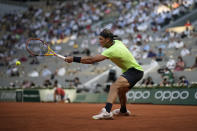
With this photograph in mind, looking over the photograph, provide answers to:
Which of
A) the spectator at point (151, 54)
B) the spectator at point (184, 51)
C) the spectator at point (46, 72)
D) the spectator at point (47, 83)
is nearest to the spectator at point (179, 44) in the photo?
the spectator at point (184, 51)

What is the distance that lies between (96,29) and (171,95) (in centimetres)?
1506

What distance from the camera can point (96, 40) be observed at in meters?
26.6

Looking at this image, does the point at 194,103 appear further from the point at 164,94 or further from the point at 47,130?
the point at 47,130

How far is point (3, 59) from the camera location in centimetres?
3058

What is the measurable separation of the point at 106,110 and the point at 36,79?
1871 centimetres

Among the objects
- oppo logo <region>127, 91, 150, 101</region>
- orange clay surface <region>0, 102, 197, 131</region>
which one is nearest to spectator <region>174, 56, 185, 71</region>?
oppo logo <region>127, 91, 150, 101</region>

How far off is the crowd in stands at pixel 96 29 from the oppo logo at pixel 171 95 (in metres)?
1.01

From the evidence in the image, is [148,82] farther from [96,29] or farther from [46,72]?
[96,29]

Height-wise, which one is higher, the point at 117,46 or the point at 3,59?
the point at 3,59

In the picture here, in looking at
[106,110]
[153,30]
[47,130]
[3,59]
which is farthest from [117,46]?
[3,59]

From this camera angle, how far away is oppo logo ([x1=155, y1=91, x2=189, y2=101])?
14578 millimetres

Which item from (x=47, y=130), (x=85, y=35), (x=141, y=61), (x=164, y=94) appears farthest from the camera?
(x=85, y=35)

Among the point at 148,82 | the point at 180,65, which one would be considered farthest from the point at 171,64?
the point at 148,82

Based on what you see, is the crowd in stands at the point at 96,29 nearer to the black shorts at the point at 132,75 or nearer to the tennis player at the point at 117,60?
the black shorts at the point at 132,75
